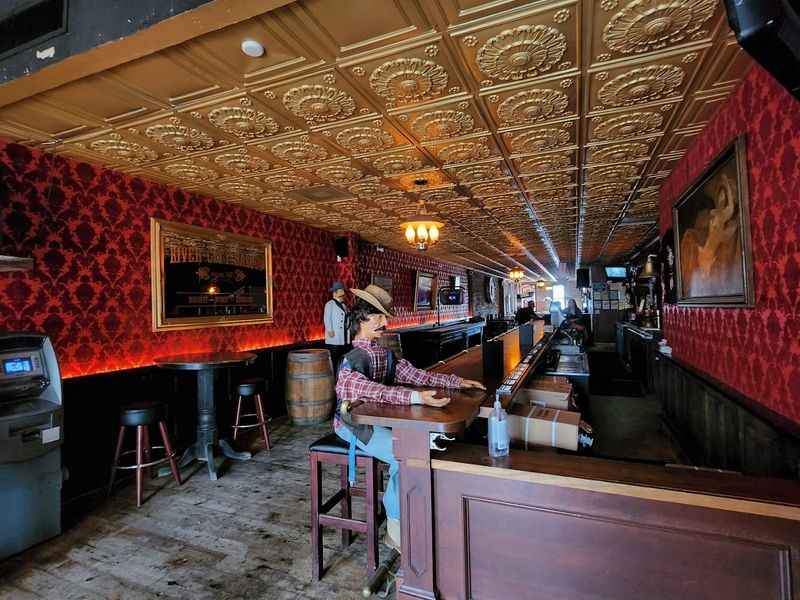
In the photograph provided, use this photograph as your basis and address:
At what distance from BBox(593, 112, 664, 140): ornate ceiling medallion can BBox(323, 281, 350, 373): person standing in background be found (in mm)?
4376

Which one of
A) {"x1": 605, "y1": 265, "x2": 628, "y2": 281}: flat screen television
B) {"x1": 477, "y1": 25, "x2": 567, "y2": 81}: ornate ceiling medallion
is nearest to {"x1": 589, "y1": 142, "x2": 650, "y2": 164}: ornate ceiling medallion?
{"x1": 477, "y1": 25, "x2": 567, "y2": 81}: ornate ceiling medallion

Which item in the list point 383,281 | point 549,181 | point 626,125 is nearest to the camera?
point 626,125

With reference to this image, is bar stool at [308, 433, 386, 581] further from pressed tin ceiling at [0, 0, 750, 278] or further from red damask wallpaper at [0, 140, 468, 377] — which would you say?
red damask wallpaper at [0, 140, 468, 377]

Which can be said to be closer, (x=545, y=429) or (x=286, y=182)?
(x=545, y=429)

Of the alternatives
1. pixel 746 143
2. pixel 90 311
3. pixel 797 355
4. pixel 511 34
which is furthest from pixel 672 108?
pixel 90 311

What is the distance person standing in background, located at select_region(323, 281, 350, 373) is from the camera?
6562mm

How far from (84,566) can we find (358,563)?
5.43 ft

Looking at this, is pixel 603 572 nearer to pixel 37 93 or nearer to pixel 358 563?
pixel 358 563

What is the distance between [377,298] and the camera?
95.1 inches

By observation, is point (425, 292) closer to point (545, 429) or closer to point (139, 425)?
point (139, 425)

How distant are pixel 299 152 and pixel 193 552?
3.05 metres

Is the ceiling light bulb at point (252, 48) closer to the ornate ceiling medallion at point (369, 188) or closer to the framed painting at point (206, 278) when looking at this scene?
the ornate ceiling medallion at point (369, 188)

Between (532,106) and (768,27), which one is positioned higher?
(532,106)

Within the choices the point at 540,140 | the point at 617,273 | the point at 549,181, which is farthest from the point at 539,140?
the point at 617,273
